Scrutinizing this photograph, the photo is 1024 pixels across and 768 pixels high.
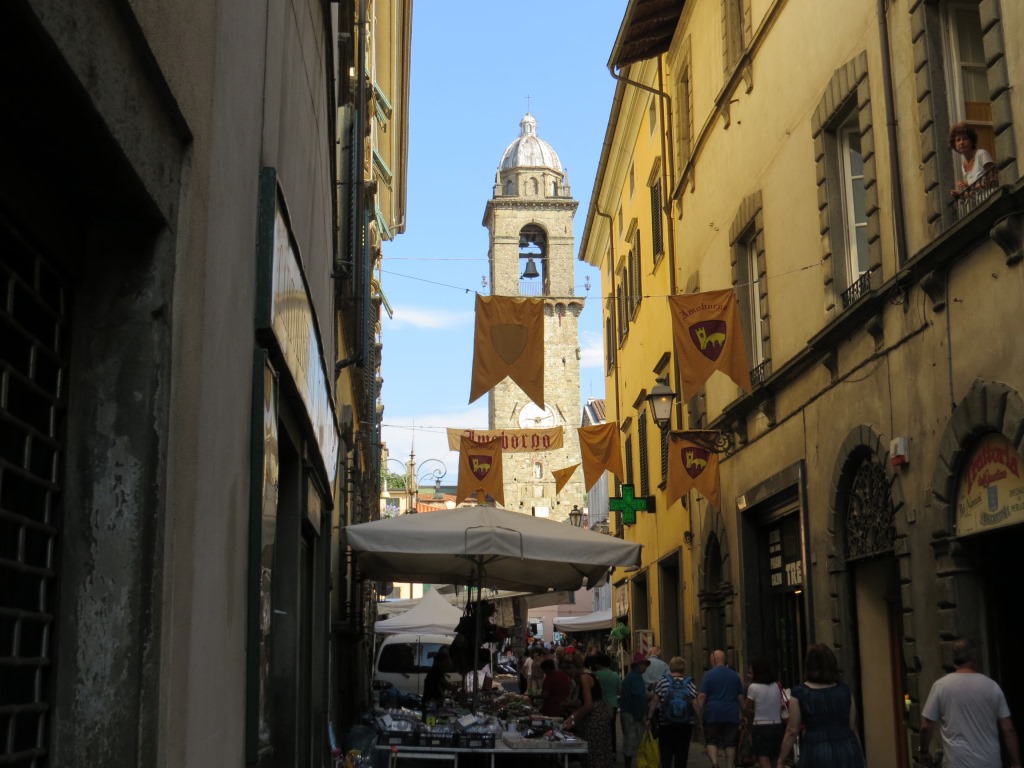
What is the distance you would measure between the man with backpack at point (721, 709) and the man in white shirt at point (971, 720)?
500 cm

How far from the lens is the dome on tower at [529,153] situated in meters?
86.0

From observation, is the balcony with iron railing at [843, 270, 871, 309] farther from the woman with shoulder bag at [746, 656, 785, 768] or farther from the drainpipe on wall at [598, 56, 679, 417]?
the drainpipe on wall at [598, 56, 679, 417]

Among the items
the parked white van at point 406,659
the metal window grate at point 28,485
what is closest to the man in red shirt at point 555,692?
the parked white van at point 406,659

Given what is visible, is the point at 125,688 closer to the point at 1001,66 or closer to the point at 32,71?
the point at 32,71

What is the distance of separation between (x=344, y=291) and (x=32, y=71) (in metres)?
12.9

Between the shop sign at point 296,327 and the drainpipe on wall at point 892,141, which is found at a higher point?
the drainpipe on wall at point 892,141

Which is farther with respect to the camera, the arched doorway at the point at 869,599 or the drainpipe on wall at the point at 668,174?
the drainpipe on wall at the point at 668,174

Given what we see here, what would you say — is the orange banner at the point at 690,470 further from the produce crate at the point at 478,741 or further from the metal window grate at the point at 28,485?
the metal window grate at the point at 28,485

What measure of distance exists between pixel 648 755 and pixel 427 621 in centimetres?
962

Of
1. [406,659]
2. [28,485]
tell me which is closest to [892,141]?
[28,485]

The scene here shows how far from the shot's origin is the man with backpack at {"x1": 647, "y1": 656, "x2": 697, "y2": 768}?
516 inches

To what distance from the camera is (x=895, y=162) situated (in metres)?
10.6

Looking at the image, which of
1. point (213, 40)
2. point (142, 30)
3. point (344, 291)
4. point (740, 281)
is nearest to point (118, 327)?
point (142, 30)

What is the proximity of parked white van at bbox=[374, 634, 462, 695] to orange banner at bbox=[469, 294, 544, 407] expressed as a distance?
7.32m
